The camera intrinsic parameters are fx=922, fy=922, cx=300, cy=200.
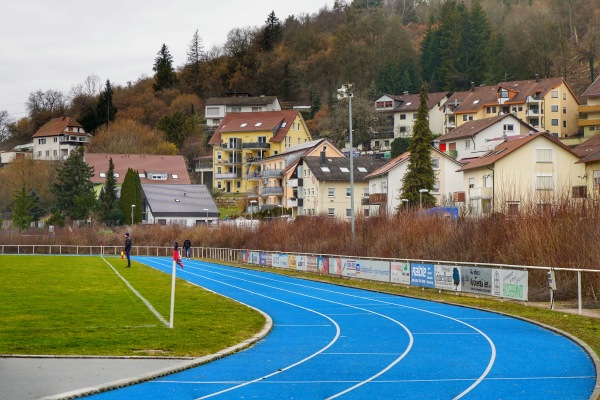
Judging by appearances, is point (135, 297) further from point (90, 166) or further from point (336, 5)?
point (336, 5)

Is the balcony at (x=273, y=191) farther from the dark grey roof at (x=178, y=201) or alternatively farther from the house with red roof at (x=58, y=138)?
the house with red roof at (x=58, y=138)

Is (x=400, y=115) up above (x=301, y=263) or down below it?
above

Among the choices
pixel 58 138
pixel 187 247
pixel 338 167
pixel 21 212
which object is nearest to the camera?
pixel 187 247

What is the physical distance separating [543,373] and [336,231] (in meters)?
38.9

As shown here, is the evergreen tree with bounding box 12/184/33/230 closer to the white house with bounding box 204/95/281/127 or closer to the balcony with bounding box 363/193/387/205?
the balcony with bounding box 363/193/387/205

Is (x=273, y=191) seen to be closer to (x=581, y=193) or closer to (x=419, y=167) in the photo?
(x=419, y=167)

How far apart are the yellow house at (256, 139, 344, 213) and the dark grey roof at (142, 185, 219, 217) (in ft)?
22.8

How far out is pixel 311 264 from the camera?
160ft

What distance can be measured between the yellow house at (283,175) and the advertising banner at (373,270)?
60592 mm

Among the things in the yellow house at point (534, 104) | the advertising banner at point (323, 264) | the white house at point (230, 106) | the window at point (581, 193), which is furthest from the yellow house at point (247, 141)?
the window at point (581, 193)

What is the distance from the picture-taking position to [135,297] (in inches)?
1216

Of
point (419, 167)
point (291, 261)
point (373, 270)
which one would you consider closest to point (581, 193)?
point (373, 270)

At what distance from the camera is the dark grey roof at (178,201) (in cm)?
10925

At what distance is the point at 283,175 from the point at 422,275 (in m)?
75.6
